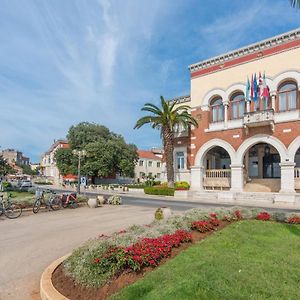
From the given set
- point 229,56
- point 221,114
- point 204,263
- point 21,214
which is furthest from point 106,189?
point 204,263

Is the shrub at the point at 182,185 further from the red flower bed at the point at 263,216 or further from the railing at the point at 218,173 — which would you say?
the red flower bed at the point at 263,216

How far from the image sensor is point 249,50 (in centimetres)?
3020

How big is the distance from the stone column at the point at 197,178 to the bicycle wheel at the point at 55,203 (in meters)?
18.2

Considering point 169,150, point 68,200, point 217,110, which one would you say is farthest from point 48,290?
point 217,110

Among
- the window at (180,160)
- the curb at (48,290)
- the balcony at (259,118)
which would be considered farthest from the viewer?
the window at (180,160)

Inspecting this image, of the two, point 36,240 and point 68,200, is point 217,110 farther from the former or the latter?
point 36,240

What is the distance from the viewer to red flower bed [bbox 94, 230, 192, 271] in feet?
17.8

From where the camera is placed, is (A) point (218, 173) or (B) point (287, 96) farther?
(A) point (218, 173)

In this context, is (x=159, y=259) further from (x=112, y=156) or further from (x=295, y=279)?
(x=112, y=156)

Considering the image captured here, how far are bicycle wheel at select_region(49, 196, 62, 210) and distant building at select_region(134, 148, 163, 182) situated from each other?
52.2m

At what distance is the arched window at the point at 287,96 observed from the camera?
27.3 meters

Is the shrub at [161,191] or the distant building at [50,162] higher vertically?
the distant building at [50,162]

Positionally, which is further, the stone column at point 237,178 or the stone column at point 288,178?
the stone column at point 237,178

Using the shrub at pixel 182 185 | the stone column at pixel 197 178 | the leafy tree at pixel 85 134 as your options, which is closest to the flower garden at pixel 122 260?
the shrub at pixel 182 185
